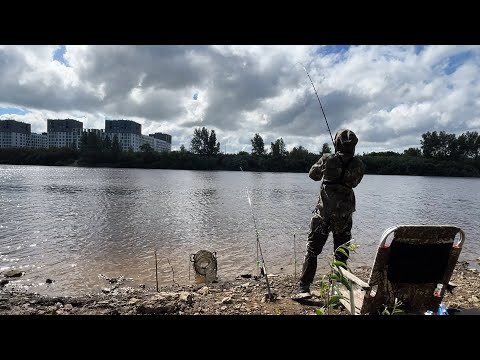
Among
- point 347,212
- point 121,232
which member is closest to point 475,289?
point 347,212

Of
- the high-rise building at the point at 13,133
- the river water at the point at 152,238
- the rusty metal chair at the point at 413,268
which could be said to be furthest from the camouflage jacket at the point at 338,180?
the high-rise building at the point at 13,133

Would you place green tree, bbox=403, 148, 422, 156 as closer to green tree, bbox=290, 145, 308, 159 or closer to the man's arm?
green tree, bbox=290, 145, 308, 159

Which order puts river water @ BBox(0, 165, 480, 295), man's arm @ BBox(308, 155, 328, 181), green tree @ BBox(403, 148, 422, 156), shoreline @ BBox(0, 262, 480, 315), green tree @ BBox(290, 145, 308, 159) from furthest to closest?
green tree @ BBox(403, 148, 422, 156)
green tree @ BBox(290, 145, 308, 159)
river water @ BBox(0, 165, 480, 295)
shoreline @ BBox(0, 262, 480, 315)
man's arm @ BBox(308, 155, 328, 181)

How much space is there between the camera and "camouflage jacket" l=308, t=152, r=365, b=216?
4633 millimetres

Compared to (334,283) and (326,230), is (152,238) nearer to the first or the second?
(326,230)

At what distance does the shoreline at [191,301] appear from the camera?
17.2 feet

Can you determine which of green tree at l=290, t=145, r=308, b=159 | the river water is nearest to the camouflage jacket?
the river water

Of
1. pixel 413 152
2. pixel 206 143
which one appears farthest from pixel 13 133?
pixel 413 152

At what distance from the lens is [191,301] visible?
5723mm
